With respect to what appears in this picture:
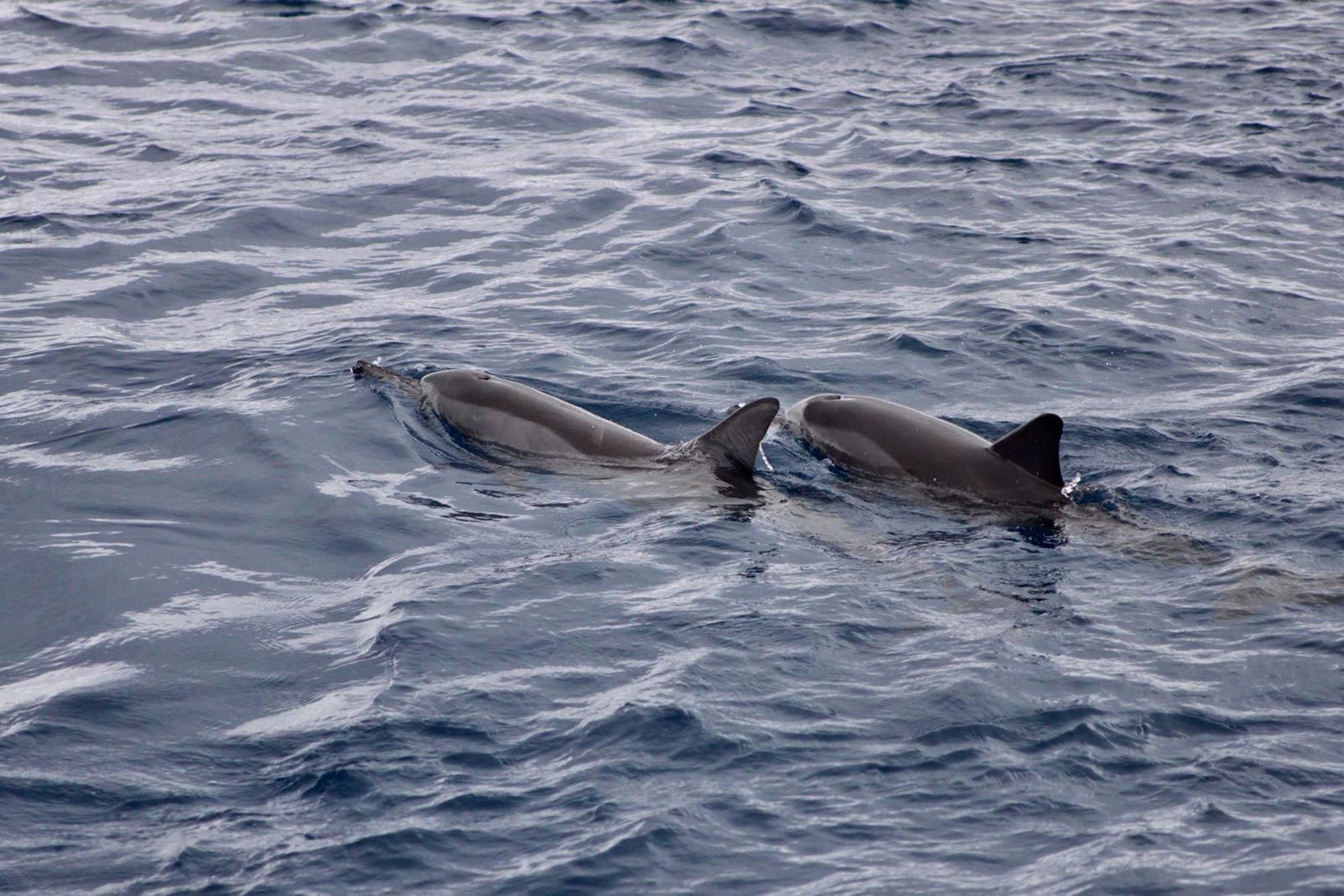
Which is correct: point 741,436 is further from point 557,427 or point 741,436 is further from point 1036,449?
point 1036,449

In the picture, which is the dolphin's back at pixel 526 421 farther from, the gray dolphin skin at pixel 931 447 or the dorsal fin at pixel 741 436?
the gray dolphin skin at pixel 931 447

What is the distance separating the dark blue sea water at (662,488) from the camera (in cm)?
725

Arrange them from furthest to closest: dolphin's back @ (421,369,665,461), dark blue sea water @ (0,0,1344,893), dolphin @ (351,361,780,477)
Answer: dolphin's back @ (421,369,665,461)
dolphin @ (351,361,780,477)
dark blue sea water @ (0,0,1344,893)

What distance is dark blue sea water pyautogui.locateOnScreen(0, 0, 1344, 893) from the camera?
23.8 feet

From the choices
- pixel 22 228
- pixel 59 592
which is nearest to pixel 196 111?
pixel 22 228

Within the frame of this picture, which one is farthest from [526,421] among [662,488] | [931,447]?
[931,447]

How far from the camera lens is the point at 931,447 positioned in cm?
1227

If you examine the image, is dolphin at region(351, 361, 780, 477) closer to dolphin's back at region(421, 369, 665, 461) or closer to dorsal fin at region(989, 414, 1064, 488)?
dolphin's back at region(421, 369, 665, 461)

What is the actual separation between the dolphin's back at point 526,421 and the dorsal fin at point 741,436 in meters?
0.58

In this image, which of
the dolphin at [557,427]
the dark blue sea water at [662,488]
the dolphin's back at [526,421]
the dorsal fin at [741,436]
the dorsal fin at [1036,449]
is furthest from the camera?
the dolphin's back at [526,421]

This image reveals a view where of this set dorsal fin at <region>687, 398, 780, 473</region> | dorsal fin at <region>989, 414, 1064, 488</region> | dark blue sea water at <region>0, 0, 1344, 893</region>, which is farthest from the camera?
dorsal fin at <region>687, 398, 780, 473</region>

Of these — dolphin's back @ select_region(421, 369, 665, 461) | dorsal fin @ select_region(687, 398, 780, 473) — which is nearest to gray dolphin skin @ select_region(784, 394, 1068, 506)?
dorsal fin @ select_region(687, 398, 780, 473)

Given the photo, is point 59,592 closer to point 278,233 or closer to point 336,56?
point 278,233

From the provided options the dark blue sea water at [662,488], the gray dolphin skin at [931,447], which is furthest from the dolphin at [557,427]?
the gray dolphin skin at [931,447]
